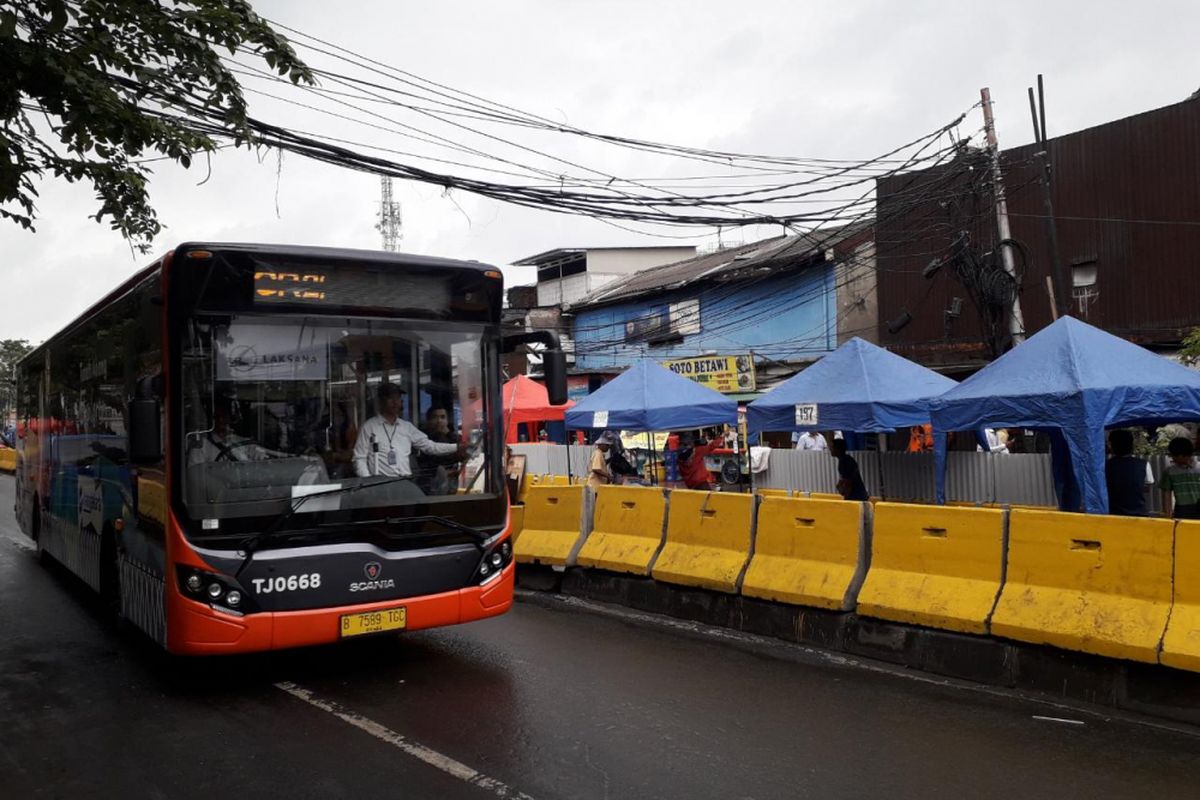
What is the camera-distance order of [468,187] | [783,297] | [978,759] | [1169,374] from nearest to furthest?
[978,759], [1169,374], [468,187], [783,297]

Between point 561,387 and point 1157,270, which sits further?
point 1157,270

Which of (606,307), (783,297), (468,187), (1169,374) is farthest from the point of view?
(606,307)

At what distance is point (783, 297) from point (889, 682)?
22.2m

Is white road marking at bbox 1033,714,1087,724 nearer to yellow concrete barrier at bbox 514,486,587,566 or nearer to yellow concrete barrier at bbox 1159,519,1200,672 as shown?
yellow concrete barrier at bbox 1159,519,1200,672

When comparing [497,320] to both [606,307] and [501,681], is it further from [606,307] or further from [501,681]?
[606,307]

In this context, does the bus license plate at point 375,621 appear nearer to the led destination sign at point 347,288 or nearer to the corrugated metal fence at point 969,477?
the led destination sign at point 347,288

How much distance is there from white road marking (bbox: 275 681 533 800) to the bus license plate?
0.50 m

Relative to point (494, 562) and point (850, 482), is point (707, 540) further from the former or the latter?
point (850, 482)

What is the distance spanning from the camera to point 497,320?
7164 millimetres

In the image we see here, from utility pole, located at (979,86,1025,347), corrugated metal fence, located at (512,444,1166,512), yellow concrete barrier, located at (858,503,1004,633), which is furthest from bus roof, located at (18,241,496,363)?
utility pole, located at (979,86,1025,347)

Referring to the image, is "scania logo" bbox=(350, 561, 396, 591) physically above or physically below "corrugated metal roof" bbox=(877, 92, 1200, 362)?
below

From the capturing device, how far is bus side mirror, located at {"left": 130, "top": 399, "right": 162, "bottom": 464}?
19.3ft

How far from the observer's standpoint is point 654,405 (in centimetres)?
1550

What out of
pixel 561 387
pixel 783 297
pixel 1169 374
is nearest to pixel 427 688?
pixel 561 387
